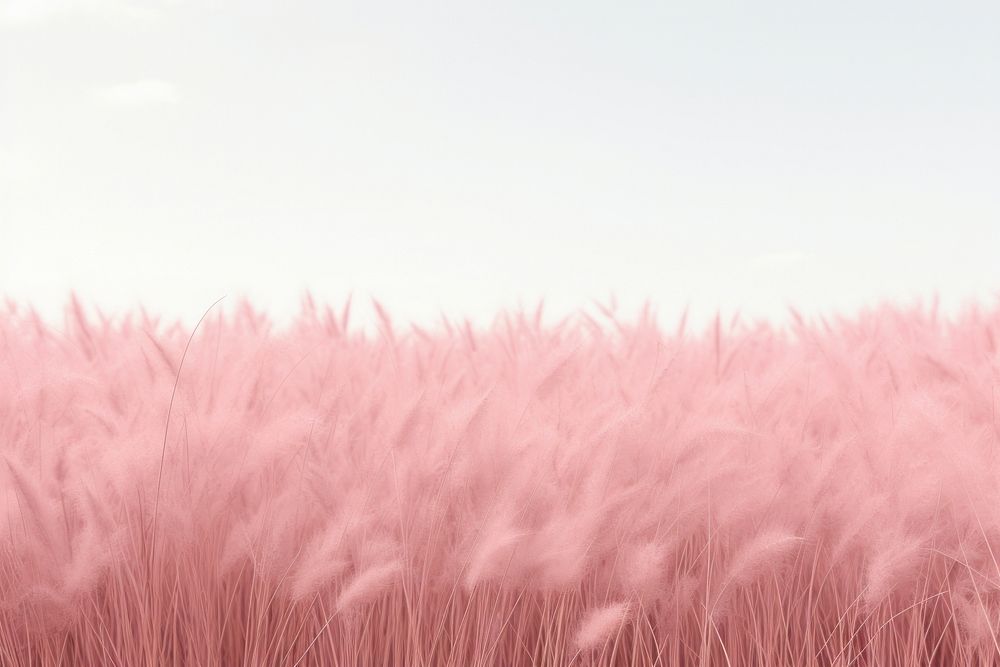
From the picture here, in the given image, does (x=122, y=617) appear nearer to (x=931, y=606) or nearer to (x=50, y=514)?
(x=50, y=514)

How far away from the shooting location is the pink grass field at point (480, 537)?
1.23 metres

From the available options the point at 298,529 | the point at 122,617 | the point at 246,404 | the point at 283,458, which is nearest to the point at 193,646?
the point at 122,617

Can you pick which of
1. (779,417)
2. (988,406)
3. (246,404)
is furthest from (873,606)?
(246,404)

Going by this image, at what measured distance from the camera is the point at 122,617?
4.07 ft

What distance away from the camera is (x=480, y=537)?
1210 mm

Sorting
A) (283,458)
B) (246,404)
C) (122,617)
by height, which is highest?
(246,404)

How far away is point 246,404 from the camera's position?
1.63 m

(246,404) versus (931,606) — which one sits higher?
(246,404)

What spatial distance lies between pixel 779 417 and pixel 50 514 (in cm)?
136

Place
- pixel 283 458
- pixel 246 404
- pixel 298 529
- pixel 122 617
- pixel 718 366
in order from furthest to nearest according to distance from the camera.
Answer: pixel 718 366
pixel 246 404
pixel 283 458
pixel 298 529
pixel 122 617

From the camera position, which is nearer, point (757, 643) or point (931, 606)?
point (757, 643)

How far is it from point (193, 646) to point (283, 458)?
1.18 ft

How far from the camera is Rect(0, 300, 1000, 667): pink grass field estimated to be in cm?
123

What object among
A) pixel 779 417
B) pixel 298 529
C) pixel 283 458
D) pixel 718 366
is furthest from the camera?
pixel 718 366
